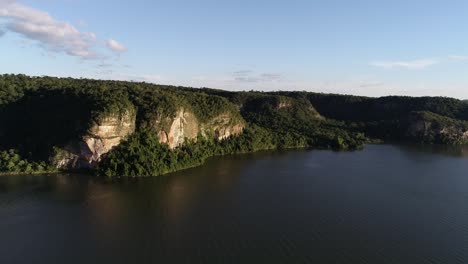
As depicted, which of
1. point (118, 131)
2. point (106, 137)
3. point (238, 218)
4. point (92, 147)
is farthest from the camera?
point (118, 131)

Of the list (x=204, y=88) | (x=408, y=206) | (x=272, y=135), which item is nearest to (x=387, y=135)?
(x=272, y=135)

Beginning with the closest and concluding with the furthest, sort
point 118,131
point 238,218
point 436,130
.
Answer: point 238,218, point 118,131, point 436,130

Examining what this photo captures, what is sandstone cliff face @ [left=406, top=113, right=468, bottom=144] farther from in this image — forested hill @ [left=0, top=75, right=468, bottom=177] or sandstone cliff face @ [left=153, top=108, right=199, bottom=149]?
sandstone cliff face @ [left=153, top=108, right=199, bottom=149]

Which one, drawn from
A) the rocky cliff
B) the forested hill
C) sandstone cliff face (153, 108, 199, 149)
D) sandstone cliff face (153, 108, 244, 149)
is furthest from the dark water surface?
sandstone cliff face (153, 108, 244, 149)

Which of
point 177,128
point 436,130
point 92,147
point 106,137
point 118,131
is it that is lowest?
point 436,130

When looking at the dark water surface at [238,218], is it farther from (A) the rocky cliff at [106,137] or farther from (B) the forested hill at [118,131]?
(B) the forested hill at [118,131]

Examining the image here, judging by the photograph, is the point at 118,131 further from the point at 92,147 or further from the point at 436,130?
the point at 436,130

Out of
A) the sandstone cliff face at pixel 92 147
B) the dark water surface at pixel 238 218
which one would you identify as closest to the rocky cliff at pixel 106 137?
the sandstone cliff face at pixel 92 147

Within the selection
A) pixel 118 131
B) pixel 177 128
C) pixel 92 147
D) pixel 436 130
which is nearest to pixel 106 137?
pixel 118 131
